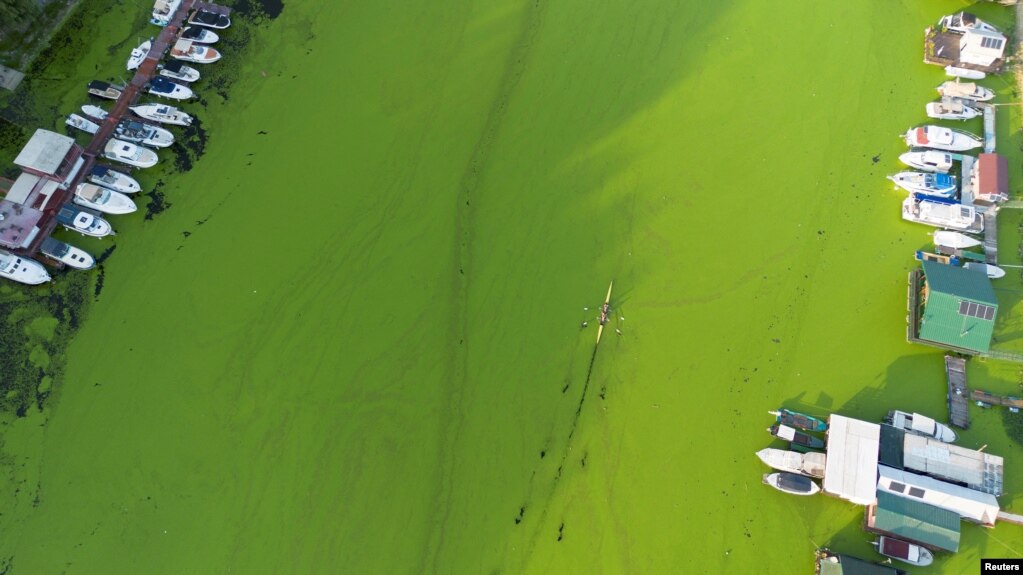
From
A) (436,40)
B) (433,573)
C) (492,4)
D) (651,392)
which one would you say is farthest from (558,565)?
(492,4)

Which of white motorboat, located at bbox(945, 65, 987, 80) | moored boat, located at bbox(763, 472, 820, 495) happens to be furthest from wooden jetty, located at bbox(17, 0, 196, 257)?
white motorboat, located at bbox(945, 65, 987, 80)

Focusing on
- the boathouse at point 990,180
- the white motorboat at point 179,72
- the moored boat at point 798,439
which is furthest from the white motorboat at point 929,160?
the white motorboat at point 179,72

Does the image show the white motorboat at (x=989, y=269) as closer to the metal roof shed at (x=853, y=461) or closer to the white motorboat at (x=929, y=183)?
the white motorboat at (x=929, y=183)

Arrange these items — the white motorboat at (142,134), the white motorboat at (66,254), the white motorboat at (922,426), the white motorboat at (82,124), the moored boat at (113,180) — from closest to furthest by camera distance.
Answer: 1. the white motorboat at (922,426)
2. the white motorboat at (66,254)
3. the moored boat at (113,180)
4. the white motorboat at (142,134)
5. the white motorboat at (82,124)

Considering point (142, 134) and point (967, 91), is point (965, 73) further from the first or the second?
point (142, 134)

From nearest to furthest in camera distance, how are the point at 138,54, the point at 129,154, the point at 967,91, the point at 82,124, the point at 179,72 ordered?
the point at 129,154
the point at 82,124
the point at 967,91
the point at 179,72
the point at 138,54

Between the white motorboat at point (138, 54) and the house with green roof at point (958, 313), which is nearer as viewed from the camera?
the house with green roof at point (958, 313)

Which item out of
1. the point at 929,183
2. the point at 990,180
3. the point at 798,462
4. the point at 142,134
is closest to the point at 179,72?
the point at 142,134

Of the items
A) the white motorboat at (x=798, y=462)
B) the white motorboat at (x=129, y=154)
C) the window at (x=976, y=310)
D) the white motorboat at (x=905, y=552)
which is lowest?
the white motorboat at (x=905, y=552)
